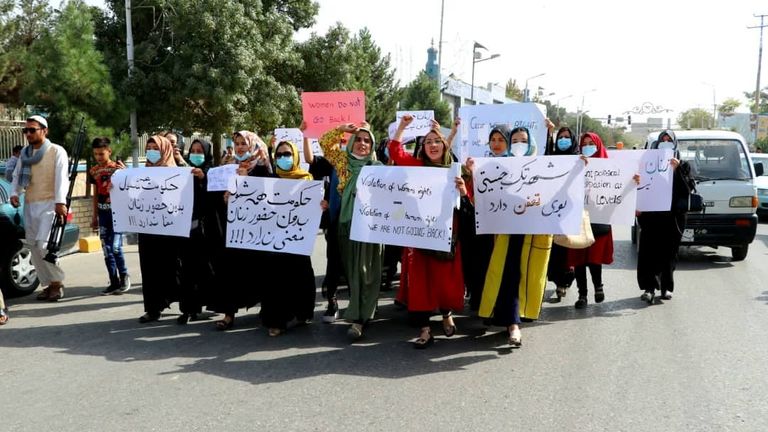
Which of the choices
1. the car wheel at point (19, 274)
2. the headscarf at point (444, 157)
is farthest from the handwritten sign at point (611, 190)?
the car wheel at point (19, 274)

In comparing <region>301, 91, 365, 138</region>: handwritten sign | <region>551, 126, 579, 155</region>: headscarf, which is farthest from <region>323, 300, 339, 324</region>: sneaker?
<region>301, 91, 365, 138</region>: handwritten sign

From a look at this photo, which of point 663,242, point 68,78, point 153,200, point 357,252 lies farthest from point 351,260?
point 68,78

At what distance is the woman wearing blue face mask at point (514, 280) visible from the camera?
554 centimetres

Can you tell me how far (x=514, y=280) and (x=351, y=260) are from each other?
1.38 metres

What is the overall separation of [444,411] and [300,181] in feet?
8.30

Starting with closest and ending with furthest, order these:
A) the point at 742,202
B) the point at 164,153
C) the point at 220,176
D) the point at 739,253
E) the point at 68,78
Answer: the point at 220,176
the point at 164,153
the point at 742,202
the point at 739,253
the point at 68,78

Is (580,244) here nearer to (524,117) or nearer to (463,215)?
(463,215)

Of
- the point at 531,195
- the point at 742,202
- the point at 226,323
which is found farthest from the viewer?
the point at 742,202

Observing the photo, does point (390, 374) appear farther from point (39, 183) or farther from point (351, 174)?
point (39, 183)

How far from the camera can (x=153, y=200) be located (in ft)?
21.5

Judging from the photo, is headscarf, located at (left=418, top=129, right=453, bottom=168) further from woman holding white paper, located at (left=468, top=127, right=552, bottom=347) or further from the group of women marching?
woman holding white paper, located at (left=468, top=127, right=552, bottom=347)

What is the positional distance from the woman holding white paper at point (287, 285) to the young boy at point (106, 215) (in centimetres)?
237

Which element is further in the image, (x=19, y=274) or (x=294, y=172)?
(x=19, y=274)

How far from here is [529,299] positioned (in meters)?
5.67
